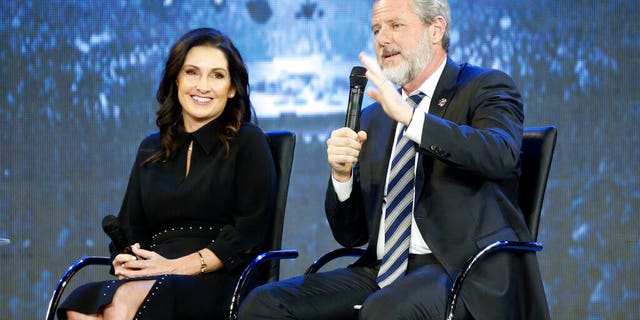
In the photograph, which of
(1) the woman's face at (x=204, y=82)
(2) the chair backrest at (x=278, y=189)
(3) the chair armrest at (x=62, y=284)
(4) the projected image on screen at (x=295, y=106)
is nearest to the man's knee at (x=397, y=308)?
(2) the chair backrest at (x=278, y=189)

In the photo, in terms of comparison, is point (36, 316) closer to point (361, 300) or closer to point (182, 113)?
point (182, 113)

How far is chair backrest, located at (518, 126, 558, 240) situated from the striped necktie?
43 cm

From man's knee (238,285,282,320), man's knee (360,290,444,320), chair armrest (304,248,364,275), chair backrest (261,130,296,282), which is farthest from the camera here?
chair backrest (261,130,296,282)

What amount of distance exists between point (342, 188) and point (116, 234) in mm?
797

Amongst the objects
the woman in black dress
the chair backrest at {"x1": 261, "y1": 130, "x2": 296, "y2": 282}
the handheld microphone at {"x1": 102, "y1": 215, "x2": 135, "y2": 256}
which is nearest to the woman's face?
the woman in black dress

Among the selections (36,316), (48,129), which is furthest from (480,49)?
(36,316)

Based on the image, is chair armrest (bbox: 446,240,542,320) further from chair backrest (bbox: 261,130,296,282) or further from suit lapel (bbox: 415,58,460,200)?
chair backrest (bbox: 261,130,296,282)

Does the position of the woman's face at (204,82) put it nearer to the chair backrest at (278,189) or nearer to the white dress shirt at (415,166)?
the chair backrest at (278,189)

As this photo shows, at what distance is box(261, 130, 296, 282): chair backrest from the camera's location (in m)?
3.27

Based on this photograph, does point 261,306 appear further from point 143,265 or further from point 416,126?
point 416,126

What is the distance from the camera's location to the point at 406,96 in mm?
2979

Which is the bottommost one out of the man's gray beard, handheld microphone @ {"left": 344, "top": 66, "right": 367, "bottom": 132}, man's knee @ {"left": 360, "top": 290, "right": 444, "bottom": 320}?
man's knee @ {"left": 360, "top": 290, "right": 444, "bottom": 320}

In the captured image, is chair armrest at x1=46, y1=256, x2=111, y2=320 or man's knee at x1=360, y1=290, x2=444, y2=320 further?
chair armrest at x1=46, y1=256, x2=111, y2=320

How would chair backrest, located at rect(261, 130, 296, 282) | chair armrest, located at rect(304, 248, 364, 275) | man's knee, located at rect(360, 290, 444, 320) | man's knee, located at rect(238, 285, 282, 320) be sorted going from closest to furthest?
man's knee, located at rect(360, 290, 444, 320), man's knee, located at rect(238, 285, 282, 320), chair armrest, located at rect(304, 248, 364, 275), chair backrest, located at rect(261, 130, 296, 282)
